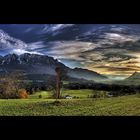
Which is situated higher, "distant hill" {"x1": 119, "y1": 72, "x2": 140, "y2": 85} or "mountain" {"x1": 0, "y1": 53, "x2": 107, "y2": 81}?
"mountain" {"x1": 0, "y1": 53, "x2": 107, "y2": 81}

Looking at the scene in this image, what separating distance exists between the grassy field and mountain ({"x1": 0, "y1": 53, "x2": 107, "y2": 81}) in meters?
0.21

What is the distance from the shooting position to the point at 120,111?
21.4 feet

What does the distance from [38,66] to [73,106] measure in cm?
66

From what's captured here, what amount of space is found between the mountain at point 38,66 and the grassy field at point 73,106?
0.21 meters

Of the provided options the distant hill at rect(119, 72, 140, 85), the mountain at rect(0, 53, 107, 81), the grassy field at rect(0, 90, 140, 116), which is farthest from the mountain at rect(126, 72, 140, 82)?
the mountain at rect(0, 53, 107, 81)

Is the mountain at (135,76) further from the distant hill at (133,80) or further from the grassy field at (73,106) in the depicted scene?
the grassy field at (73,106)

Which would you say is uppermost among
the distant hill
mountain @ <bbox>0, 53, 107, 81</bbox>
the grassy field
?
mountain @ <bbox>0, 53, 107, 81</bbox>

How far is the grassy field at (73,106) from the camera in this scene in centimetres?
655

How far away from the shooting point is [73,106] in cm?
661

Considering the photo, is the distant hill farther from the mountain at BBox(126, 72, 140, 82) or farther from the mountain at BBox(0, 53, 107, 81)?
the mountain at BBox(0, 53, 107, 81)

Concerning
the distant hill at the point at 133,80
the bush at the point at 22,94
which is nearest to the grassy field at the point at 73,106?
the bush at the point at 22,94

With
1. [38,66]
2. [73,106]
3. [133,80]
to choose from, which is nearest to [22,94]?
[38,66]

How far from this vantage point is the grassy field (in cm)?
655

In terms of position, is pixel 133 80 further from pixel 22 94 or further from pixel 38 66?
pixel 22 94
